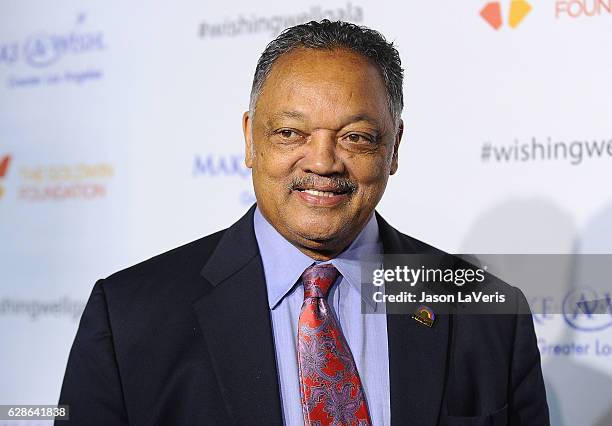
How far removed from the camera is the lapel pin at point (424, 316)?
5.51ft

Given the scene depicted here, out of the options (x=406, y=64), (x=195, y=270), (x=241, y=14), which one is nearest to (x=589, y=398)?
(x=406, y=64)

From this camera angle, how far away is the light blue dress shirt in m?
1.58

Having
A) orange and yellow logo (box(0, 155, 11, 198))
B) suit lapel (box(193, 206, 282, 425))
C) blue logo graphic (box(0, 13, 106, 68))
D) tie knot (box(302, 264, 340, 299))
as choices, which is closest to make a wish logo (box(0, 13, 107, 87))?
blue logo graphic (box(0, 13, 106, 68))

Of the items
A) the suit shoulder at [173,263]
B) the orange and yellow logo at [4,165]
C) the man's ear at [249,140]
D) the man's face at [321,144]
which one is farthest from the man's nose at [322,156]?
the orange and yellow logo at [4,165]

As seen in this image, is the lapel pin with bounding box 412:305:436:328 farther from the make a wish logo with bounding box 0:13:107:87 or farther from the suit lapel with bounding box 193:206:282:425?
the make a wish logo with bounding box 0:13:107:87

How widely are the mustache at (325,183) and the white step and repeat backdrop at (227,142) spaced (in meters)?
1.02

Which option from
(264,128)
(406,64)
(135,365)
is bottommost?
(135,365)

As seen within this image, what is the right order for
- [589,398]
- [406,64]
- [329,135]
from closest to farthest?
[329,135] → [589,398] → [406,64]

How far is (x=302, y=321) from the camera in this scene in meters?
1.59

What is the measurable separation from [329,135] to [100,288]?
536 mm

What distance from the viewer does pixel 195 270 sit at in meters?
1.71

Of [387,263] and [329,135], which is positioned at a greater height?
[329,135]

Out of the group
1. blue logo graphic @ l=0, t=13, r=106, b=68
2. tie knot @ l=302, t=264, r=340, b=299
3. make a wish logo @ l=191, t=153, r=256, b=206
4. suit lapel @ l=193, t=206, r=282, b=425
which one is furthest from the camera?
blue logo graphic @ l=0, t=13, r=106, b=68

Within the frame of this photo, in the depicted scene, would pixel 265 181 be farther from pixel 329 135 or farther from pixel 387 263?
pixel 387 263
